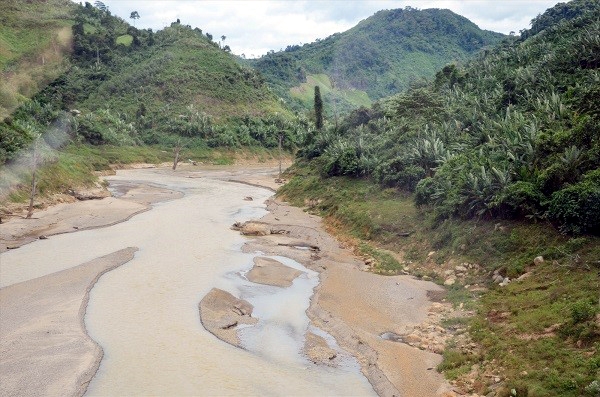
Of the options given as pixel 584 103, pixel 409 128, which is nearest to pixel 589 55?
pixel 584 103

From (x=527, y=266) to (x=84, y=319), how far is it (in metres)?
15.9

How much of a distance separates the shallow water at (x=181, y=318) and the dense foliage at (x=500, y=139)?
916 cm

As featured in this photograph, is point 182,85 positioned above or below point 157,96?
above

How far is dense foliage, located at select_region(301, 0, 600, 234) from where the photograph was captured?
68.8ft

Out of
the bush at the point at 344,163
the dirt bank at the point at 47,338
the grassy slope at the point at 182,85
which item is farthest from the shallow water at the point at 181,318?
the grassy slope at the point at 182,85

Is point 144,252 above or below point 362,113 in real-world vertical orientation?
below

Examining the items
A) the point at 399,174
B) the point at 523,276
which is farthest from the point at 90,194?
the point at 523,276

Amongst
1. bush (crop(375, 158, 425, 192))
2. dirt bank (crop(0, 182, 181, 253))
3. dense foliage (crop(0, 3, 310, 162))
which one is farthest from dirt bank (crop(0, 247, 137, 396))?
dense foliage (crop(0, 3, 310, 162))

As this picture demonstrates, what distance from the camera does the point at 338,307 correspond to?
65.9 feet

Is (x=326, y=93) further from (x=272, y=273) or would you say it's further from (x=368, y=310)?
(x=368, y=310)

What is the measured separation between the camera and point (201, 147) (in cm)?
9088

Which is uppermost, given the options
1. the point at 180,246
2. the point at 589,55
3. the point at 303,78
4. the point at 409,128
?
the point at 303,78

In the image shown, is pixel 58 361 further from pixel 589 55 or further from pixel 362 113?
pixel 362 113

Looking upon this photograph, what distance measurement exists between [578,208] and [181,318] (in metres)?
14.6
